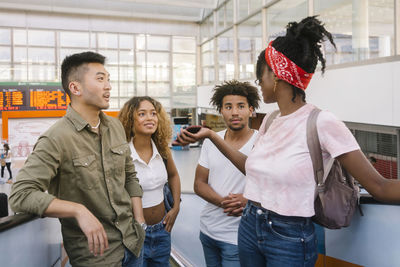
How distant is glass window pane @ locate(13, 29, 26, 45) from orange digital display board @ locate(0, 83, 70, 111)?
6.67m

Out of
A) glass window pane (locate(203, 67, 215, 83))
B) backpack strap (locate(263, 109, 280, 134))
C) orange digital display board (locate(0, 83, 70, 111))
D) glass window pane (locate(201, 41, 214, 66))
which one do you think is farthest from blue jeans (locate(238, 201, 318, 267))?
glass window pane (locate(201, 41, 214, 66))

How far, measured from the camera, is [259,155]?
58.6 inches

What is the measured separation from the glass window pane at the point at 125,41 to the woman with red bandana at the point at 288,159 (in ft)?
62.5

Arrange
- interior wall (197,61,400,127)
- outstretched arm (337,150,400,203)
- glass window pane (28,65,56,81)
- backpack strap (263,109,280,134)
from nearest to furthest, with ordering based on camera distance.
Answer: outstretched arm (337,150,400,203)
backpack strap (263,109,280,134)
interior wall (197,61,400,127)
glass window pane (28,65,56,81)

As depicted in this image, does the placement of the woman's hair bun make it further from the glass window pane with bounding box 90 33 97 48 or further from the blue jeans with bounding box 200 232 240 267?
the glass window pane with bounding box 90 33 97 48

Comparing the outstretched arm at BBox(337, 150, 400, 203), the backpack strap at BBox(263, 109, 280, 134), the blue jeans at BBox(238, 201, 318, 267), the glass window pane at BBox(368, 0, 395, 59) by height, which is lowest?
the blue jeans at BBox(238, 201, 318, 267)

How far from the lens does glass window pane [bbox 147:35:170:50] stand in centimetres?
1988

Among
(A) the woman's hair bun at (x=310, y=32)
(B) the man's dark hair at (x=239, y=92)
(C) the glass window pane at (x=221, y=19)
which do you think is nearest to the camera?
(A) the woman's hair bun at (x=310, y=32)

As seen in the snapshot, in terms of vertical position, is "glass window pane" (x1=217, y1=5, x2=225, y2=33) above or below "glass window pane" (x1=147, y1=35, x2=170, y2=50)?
above

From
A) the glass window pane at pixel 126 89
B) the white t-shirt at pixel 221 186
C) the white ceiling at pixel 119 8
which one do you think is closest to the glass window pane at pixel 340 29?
the white t-shirt at pixel 221 186

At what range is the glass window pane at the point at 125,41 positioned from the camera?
19359 millimetres

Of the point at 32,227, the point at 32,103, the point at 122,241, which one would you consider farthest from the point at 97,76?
the point at 32,103

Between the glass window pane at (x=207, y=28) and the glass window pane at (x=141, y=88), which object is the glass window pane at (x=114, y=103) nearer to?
the glass window pane at (x=141, y=88)

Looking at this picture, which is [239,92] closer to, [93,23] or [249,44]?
[249,44]
